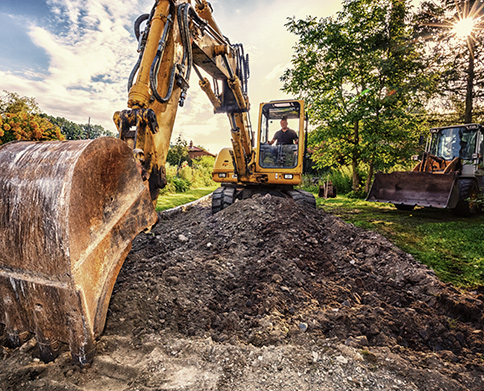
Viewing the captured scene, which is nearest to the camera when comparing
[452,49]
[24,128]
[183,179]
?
[24,128]

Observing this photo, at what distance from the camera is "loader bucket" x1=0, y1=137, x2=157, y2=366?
1552 mm

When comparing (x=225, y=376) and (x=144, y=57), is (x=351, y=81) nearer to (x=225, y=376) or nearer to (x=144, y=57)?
(x=144, y=57)

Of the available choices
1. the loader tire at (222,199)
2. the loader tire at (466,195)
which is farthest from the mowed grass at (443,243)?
the loader tire at (222,199)

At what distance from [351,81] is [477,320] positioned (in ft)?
42.4

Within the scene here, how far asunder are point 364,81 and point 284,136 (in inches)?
324

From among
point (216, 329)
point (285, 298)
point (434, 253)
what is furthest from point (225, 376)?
point (434, 253)

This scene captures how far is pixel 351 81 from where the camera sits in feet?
43.7

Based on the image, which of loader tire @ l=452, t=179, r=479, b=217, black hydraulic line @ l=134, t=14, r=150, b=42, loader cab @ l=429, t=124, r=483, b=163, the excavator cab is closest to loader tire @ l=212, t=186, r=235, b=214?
the excavator cab

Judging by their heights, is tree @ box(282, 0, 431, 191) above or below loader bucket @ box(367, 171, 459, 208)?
above

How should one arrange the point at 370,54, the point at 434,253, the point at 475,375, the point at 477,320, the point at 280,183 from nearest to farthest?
1. the point at 475,375
2. the point at 477,320
3. the point at 434,253
4. the point at 280,183
5. the point at 370,54

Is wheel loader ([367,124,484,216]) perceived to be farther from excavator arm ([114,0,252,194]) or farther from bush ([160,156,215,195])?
bush ([160,156,215,195])

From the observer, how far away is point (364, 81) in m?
13.1

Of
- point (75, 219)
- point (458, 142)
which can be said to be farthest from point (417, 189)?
point (75, 219)

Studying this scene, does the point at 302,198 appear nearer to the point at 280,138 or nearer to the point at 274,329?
the point at 280,138
